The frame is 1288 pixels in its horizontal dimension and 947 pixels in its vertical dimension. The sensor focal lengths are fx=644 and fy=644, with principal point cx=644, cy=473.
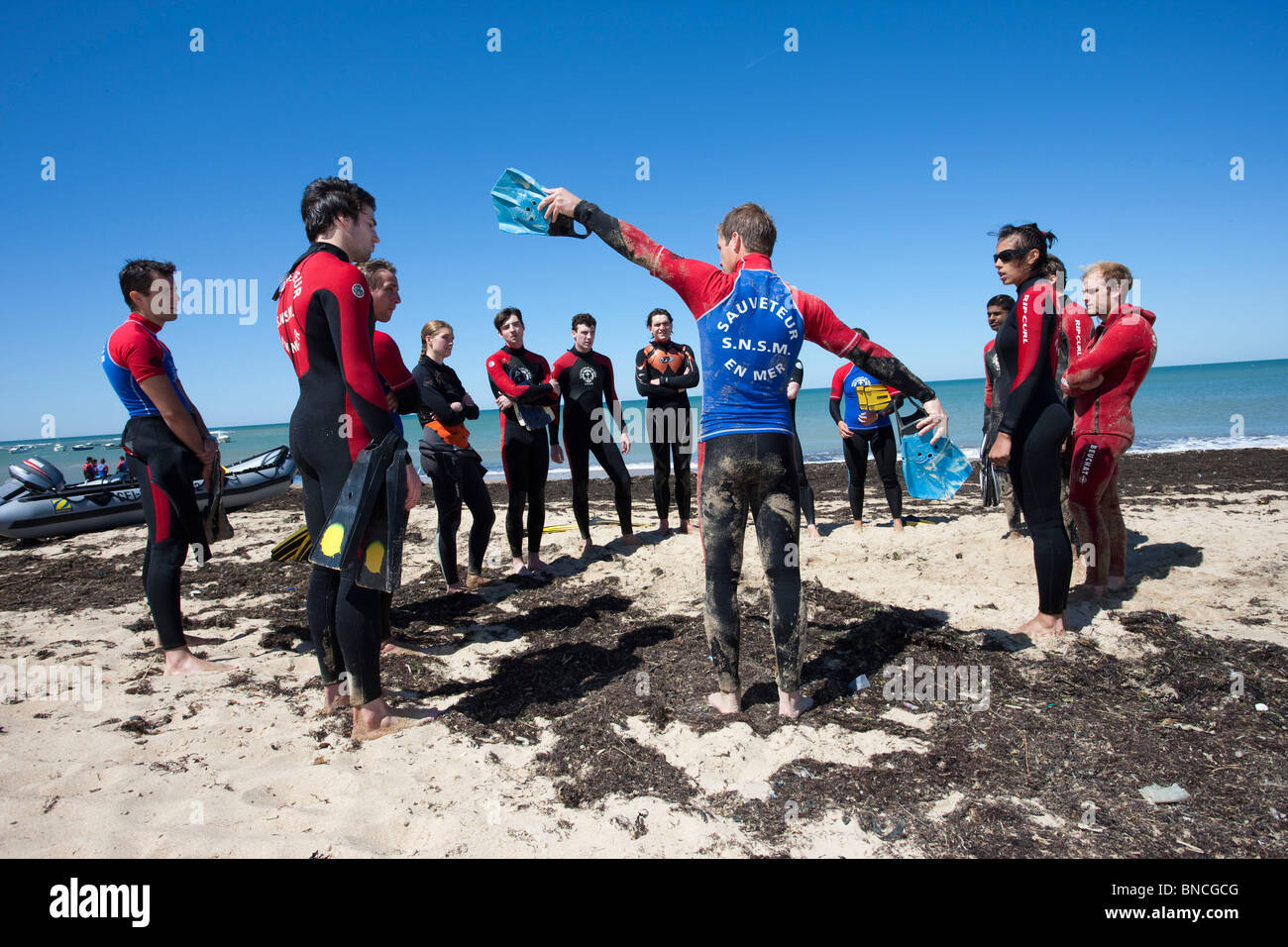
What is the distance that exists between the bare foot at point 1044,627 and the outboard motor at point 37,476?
40.5ft

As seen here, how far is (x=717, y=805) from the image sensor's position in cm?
254

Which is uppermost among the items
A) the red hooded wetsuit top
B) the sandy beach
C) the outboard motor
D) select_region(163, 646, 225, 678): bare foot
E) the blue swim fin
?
the red hooded wetsuit top

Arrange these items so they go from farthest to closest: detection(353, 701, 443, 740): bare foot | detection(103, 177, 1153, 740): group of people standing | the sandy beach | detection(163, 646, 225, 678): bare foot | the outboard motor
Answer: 1. the outboard motor
2. detection(163, 646, 225, 678): bare foot
3. detection(353, 701, 443, 740): bare foot
4. detection(103, 177, 1153, 740): group of people standing
5. the sandy beach

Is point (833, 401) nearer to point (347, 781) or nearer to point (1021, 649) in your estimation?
point (1021, 649)

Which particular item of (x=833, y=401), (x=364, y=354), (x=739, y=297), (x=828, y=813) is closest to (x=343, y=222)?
(x=364, y=354)

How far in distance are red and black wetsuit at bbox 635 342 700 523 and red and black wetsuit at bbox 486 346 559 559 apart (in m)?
1.22

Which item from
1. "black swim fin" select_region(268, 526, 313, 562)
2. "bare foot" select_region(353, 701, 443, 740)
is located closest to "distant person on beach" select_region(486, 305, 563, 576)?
"black swim fin" select_region(268, 526, 313, 562)

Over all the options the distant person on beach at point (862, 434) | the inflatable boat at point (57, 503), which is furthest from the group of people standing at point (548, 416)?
the inflatable boat at point (57, 503)

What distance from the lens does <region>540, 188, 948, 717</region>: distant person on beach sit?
116 inches

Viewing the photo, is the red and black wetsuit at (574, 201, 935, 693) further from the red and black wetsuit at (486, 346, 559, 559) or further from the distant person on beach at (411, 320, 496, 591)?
the red and black wetsuit at (486, 346, 559, 559)

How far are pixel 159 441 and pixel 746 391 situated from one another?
375 centimetres

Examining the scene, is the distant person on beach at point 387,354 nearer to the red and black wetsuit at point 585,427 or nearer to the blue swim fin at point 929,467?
the red and black wetsuit at point 585,427

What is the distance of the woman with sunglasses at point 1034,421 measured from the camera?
3822mm
